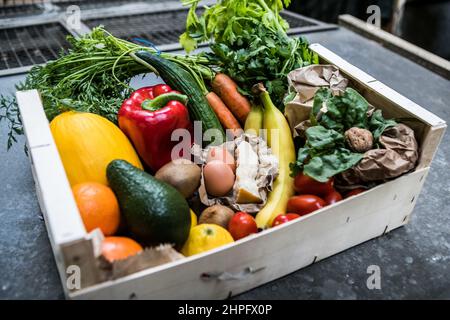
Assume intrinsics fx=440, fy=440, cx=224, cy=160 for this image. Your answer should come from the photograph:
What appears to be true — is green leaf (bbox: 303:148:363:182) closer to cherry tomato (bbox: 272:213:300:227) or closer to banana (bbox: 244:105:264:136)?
cherry tomato (bbox: 272:213:300:227)

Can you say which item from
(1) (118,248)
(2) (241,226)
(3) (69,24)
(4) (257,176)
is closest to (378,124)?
(4) (257,176)

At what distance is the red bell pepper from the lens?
42.7 inches

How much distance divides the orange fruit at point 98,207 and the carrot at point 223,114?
44 cm

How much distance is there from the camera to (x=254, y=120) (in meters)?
1.23

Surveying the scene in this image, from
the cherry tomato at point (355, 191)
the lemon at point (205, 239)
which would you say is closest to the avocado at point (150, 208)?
the lemon at point (205, 239)

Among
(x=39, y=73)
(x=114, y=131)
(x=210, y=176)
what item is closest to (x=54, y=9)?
(x=39, y=73)

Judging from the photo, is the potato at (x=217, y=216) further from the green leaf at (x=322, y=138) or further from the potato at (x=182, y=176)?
the green leaf at (x=322, y=138)

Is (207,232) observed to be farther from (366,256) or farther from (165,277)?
(366,256)

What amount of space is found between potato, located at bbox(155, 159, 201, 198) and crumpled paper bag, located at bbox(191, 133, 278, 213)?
0.04m

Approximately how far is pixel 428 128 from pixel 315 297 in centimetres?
47

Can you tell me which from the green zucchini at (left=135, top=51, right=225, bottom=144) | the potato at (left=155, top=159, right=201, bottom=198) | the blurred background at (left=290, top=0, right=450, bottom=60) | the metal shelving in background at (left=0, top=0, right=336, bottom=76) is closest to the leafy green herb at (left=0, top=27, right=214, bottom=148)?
the green zucchini at (left=135, top=51, right=225, bottom=144)

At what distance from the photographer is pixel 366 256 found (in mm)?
1050

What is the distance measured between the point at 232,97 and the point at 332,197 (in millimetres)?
434

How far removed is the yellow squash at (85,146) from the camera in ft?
3.24
